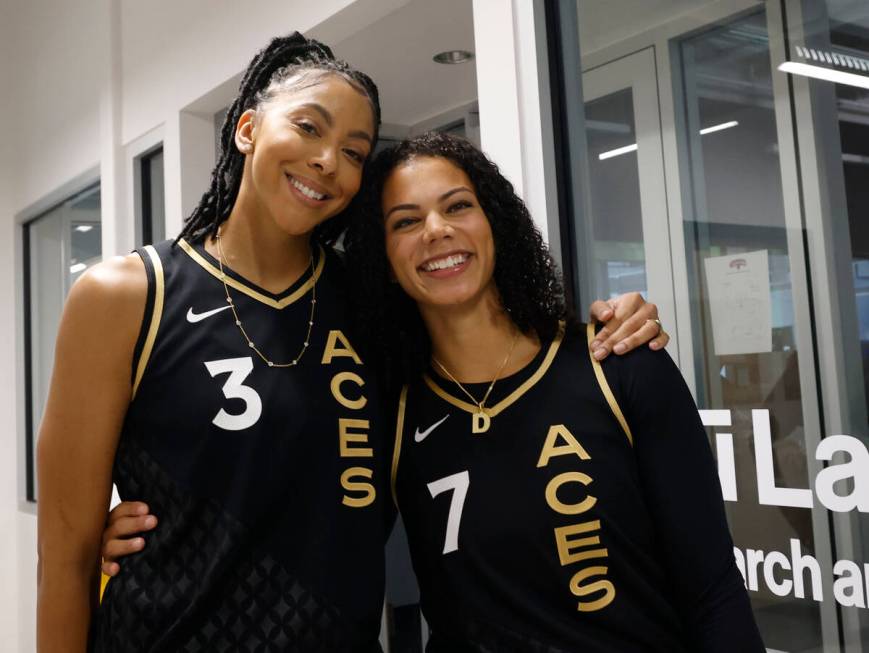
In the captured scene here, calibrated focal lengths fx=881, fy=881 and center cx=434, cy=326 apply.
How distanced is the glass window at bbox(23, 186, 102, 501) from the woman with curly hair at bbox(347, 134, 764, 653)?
3.28 metres

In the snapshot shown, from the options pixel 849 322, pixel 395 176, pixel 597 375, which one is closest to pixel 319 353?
pixel 395 176

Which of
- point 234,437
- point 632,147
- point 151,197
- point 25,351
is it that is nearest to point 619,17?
point 632,147

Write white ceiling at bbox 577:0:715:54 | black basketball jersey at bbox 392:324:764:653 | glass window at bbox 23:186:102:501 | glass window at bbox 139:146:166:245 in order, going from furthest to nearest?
glass window at bbox 23:186:102:501
glass window at bbox 139:146:166:245
white ceiling at bbox 577:0:715:54
black basketball jersey at bbox 392:324:764:653

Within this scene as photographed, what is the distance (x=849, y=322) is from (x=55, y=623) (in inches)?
49.4

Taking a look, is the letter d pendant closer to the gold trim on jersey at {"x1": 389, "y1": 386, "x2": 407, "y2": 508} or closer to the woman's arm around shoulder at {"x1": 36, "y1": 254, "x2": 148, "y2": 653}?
the gold trim on jersey at {"x1": 389, "y1": 386, "x2": 407, "y2": 508}

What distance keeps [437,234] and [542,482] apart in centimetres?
37

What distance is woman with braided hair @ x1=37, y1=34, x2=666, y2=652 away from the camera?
3.92 feet

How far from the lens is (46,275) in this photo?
4.55 meters

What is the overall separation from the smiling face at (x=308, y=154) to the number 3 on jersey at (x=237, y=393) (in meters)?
0.21

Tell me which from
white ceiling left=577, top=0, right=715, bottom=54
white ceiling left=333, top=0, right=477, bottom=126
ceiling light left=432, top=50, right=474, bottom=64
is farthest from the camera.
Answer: ceiling light left=432, top=50, right=474, bottom=64

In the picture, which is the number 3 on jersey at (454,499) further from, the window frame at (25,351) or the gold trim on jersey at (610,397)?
the window frame at (25,351)

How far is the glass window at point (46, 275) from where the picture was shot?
4227 millimetres

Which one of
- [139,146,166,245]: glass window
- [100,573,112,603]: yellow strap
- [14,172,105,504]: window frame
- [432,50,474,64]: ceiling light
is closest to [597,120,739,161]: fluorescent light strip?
[432,50,474,64]: ceiling light

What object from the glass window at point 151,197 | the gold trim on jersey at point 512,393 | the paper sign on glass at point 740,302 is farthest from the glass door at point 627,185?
the glass window at point 151,197
